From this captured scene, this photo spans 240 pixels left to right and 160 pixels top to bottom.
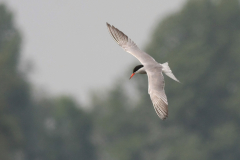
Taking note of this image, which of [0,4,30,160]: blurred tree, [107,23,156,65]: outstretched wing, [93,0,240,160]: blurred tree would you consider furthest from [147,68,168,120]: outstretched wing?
[93,0,240,160]: blurred tree

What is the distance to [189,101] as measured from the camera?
1889 inches

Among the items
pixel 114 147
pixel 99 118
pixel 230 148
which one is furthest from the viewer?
pixel 99 118

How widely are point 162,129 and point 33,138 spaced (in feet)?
33.3

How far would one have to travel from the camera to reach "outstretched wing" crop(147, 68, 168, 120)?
11.8 metres

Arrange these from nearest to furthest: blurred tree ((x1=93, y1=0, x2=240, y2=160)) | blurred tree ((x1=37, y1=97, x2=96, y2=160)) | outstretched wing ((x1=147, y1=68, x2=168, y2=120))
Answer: outstretched wing ((x1=147, y1=68, x2=168, y2=120))
blurred tree ((x1=93, y1=0, x2=240, y2=160))
blurred tree ((x1=37, y1=97, x2=96, y2=160))

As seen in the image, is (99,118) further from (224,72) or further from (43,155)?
(224,72)

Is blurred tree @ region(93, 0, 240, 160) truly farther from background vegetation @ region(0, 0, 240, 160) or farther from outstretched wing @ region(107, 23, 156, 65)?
outstretched wing @ region(107, 23, 156, 65)

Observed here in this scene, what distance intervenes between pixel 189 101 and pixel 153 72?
116 feet

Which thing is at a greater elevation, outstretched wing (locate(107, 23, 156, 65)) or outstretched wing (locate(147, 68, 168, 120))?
outstretched wing (locate(107, 23, 156, 65))

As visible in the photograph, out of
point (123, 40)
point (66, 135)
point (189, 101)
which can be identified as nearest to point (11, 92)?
point (66, 135)

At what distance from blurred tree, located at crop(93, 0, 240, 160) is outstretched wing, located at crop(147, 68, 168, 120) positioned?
3217 cm

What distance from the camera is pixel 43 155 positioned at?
49844 millimetres

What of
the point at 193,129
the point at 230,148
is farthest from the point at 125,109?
the point at 230,148

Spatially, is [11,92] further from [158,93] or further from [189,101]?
[158,93]
